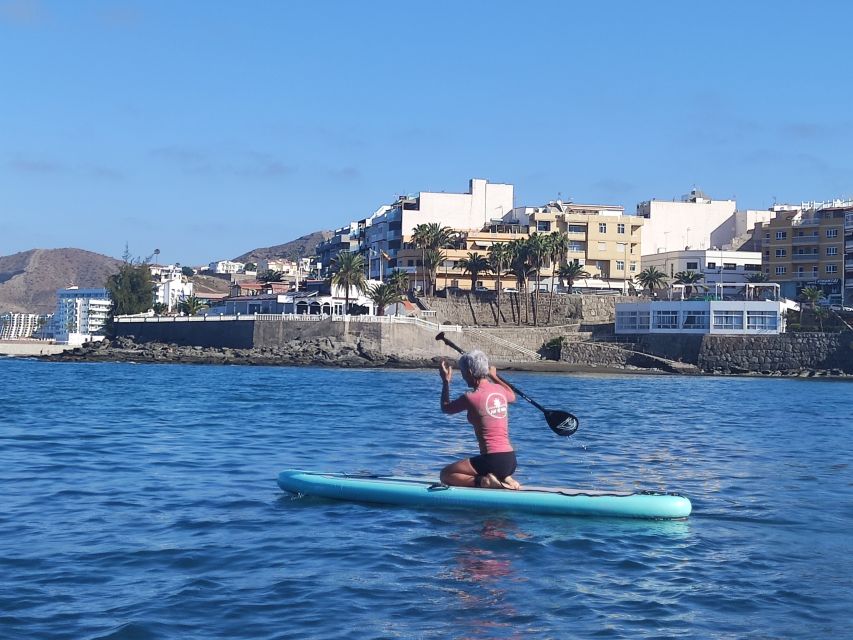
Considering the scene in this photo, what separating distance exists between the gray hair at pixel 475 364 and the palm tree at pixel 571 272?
82.2 m

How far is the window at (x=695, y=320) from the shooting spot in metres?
79.1

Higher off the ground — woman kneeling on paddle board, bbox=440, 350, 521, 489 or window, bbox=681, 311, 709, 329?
window, bbox=681, 311, 709, 329

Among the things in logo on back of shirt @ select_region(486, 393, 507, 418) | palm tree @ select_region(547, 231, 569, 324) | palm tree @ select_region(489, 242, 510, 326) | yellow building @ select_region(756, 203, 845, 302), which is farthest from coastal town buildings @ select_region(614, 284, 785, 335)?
logo on back of shirt @ select_region(486, 393, 507, 418)

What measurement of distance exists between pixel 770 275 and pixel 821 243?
5.32m

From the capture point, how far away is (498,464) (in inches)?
520

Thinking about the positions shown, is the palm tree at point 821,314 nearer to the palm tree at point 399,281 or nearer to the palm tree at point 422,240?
the palm tree at point 422,240

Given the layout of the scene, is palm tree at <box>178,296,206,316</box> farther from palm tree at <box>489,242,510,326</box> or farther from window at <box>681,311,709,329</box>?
window at <box>681,311,709,329</box>

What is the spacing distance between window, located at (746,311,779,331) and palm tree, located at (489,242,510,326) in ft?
72.6

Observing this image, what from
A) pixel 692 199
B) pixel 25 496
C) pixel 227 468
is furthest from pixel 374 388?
pixel 692 199

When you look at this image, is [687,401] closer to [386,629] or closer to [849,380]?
[849,380]

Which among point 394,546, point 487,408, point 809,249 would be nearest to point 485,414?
point 487,408

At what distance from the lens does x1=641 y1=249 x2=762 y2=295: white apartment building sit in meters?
98.7

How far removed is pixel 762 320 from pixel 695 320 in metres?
4.86

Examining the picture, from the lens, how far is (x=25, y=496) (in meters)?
14.9
